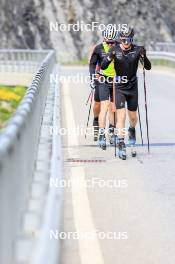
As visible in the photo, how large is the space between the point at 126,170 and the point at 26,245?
711cm

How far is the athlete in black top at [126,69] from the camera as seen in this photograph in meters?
13.3

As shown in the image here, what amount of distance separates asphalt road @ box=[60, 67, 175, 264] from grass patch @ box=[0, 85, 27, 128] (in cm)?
2333

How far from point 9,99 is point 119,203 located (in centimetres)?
3380

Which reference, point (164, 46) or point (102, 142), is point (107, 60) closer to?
point (102, 142)

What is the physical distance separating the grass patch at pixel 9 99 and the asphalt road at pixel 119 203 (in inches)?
919

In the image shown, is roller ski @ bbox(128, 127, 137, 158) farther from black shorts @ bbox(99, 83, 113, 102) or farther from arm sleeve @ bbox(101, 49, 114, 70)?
arm sleeve @ bbox(101, 49, 114, 70)

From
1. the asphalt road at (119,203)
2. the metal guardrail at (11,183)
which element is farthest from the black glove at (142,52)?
the metal guardrail at (11,183)

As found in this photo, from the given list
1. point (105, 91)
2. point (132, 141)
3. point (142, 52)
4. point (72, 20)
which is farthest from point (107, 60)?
point (72, 20)

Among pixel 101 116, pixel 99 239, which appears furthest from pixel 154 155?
pixel 99 239

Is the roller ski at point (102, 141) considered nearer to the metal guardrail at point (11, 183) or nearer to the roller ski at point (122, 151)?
the roller ski at point (122, 151)

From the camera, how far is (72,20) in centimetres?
6525

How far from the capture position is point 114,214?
948 centimetres

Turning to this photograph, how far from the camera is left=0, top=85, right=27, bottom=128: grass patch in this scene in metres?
40.8

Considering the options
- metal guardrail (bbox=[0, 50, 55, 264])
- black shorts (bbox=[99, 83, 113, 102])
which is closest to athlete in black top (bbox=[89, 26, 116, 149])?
black shorts (bbox=[99, 83, 113, 102])
